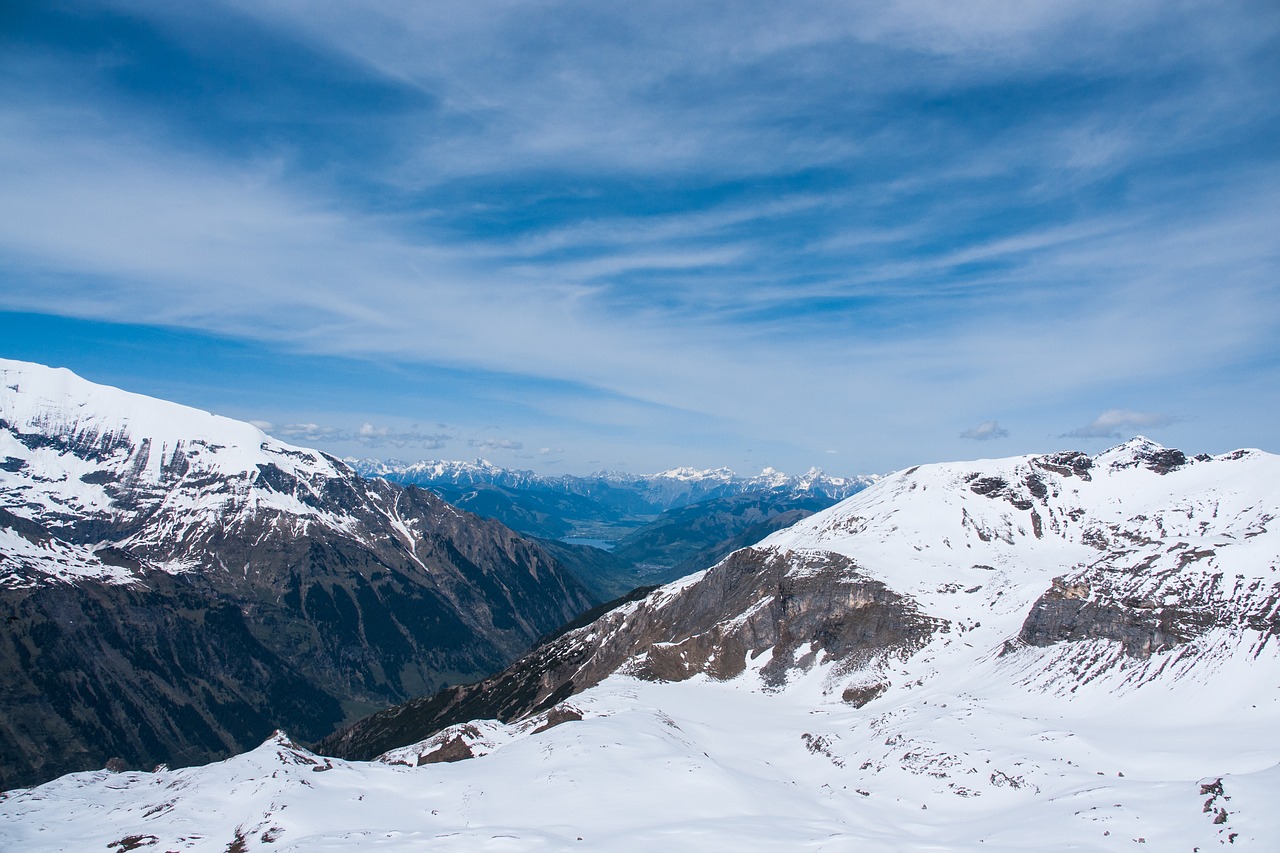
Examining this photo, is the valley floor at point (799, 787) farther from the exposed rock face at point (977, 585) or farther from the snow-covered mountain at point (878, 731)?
the exposed rock face at point (977, 585)

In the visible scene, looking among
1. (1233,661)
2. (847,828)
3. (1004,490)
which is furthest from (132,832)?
(1004,490)

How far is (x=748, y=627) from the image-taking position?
383 feet

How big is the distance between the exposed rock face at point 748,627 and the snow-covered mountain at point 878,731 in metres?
0.53

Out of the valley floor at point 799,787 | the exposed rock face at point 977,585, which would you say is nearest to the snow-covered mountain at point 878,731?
the valley floor at point 799,787

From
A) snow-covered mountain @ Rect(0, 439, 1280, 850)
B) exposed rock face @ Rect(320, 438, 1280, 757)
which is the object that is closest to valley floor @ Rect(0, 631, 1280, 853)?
snow-covered mountain @ Rect(0, 439, 1280, 850)

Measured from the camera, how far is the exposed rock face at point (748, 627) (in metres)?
107

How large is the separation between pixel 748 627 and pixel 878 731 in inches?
1843

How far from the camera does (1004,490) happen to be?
164 metres

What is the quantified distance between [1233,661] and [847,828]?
4623 cm

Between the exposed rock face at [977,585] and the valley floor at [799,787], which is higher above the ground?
the exposed rock face at [977,585]

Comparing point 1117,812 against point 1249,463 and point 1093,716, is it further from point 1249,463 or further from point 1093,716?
point 1249,463

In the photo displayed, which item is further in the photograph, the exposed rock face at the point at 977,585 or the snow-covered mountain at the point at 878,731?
the exposed rock face at the point at 977,585

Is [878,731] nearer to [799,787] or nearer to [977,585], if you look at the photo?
[799,787]

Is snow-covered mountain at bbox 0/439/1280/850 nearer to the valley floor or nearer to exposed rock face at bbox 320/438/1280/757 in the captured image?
the valley floor
